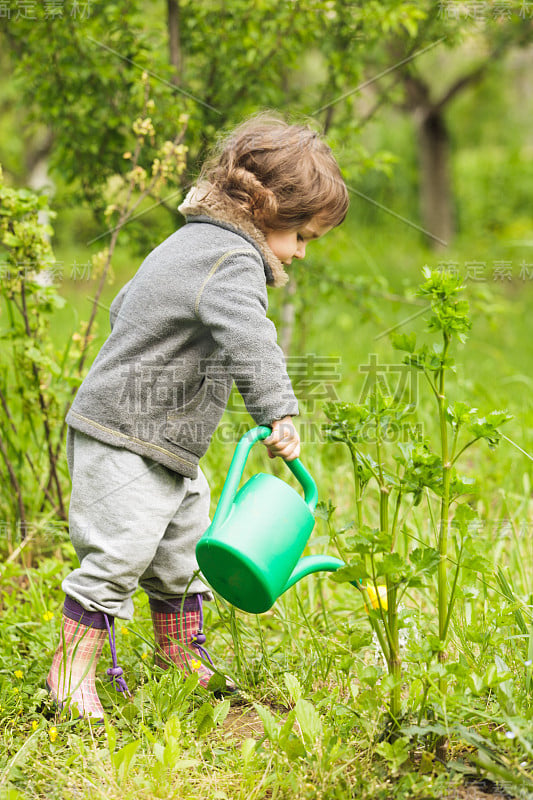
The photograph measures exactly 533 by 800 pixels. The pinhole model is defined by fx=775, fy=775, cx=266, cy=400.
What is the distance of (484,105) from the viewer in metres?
11.0

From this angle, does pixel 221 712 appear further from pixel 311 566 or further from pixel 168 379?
pixel 168 379

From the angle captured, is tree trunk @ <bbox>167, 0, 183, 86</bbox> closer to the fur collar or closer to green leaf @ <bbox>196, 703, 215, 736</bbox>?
the fur collar

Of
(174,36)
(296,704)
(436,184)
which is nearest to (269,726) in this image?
(296,704)

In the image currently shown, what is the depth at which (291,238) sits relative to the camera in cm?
170

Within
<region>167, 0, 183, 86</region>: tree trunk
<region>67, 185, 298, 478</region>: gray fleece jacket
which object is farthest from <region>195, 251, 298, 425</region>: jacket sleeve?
<region>167, 0, 183, 86</region>: tree trunk

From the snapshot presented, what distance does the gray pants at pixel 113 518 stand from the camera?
157 cm

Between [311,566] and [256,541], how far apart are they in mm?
161

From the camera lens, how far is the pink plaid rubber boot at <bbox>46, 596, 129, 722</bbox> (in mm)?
1572

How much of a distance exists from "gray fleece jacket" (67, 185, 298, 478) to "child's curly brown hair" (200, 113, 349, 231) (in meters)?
0.05

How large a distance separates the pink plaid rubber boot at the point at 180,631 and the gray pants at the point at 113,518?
0.50ft

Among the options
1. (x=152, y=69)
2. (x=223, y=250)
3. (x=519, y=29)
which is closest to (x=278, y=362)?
(x=223, y=250)

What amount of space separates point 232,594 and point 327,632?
46cm

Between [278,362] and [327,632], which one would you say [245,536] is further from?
[327,632]

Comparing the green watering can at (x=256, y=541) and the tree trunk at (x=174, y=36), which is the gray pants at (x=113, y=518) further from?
the tree trunk at (x=174, y=36)
